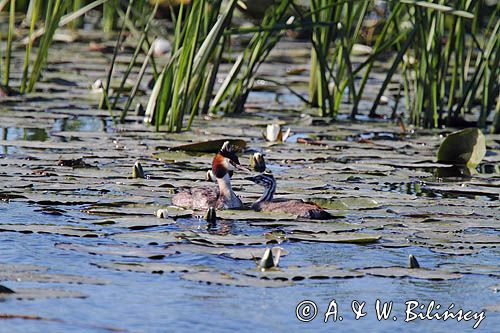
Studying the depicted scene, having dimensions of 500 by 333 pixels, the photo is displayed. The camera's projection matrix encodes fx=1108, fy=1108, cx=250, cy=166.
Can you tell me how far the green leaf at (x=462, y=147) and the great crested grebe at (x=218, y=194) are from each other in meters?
1.90

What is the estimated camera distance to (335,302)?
359 cm

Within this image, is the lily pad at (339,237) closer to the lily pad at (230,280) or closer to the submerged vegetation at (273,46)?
the lily pad at (230,280)

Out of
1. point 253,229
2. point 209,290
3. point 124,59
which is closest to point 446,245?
point 253,229

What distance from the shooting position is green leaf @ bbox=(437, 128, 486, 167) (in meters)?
6.43

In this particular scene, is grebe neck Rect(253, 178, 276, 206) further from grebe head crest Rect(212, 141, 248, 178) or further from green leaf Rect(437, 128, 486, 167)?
green leaf Rect(437, 128, 486, 167)

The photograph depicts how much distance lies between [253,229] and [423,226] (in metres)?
0.72

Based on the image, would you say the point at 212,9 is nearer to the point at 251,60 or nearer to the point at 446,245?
the point at 251,60

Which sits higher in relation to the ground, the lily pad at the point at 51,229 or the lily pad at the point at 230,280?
the lily pad at the point at 230,280

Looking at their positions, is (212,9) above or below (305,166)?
above

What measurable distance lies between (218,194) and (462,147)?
7.13 ft

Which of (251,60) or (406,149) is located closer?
(406,149)

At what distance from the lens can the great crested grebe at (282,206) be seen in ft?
15.3

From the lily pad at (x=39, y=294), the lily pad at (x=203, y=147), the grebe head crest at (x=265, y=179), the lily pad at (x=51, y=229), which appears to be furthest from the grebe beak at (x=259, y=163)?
the lily pad at (x=39, y=294)

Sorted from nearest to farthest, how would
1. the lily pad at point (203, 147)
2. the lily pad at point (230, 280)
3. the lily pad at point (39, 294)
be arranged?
the lily pad at point (39, 294)
the lily pad at point (230, 280)
the lily pad at point (203, 147)
